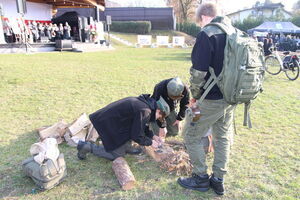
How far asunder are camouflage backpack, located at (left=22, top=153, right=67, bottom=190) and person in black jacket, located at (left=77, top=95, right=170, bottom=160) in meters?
0.62

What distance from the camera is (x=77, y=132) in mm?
3691

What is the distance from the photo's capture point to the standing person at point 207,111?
219 centimetres

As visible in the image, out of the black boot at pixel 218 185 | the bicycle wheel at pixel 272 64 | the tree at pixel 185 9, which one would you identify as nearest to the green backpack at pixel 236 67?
the black boot at pixel 218 185

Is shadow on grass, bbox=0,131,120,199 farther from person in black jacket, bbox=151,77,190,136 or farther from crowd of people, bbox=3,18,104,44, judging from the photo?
crowd of people, bbox=3,18,104,44

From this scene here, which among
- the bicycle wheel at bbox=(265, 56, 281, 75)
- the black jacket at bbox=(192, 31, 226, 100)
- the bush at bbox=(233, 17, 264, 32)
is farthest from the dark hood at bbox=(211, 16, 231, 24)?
the bush at bbox=(233, 17, 264, 32)

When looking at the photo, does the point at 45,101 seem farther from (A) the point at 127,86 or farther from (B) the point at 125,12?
(B) the point at 125,12

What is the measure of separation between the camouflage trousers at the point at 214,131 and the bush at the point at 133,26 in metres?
33.7

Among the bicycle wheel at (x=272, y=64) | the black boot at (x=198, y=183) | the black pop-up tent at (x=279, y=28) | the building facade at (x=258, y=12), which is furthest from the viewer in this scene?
the building facade at (x=258, y=12)

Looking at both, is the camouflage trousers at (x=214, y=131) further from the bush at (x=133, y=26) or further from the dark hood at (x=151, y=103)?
the bush at (x=133, y=26)

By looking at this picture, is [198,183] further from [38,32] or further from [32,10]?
[32,10]

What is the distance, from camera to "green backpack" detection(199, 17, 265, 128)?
2.18m

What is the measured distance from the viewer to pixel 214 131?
2.59 metres

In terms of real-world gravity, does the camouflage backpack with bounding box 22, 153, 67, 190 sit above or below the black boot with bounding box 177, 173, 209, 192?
above

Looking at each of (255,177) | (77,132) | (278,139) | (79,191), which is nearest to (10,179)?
(79,191)
